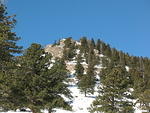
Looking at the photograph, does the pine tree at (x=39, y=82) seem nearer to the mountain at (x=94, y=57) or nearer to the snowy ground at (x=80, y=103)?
the snowy ground at (x=80, y=103)

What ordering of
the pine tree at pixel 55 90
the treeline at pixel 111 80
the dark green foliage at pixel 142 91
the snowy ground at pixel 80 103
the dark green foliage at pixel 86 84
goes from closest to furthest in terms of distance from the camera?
the pine tree at pixel 55 90
the treeline at pixel 111 80
the dark green foliage at pixel 142 91
the snowy ground at pixel 80 103
the dark green foliage at pixel 86 84

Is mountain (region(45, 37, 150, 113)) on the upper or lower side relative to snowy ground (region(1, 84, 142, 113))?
upper

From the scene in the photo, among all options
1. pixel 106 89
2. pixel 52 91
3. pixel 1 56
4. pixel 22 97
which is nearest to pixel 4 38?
pixel 1 56

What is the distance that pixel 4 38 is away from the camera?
74.8ft

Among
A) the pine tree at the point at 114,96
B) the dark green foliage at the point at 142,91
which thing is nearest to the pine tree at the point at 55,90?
the pine tree at the point at 114,96

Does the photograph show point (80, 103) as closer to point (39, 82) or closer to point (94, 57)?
point (39, 82)

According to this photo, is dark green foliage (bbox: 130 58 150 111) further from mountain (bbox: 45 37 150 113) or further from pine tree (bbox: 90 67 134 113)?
pine tree (bbox: 90 67 134 113)

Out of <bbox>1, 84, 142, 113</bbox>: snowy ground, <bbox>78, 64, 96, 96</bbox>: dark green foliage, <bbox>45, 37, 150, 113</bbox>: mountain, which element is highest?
<bbox>45, 37, 150, 113</bbox>: mountain

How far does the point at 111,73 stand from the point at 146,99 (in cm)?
897

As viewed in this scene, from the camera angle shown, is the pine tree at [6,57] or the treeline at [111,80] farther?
the treeline at [111,80]

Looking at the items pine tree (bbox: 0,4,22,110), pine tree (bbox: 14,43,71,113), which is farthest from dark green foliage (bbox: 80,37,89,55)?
pine tree (bbox: 0,4,22,110)

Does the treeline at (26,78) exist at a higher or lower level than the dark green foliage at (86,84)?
lower

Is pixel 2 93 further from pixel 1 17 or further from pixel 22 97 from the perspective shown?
pixel 1 17

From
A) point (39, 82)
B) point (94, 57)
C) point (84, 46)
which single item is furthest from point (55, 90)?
point (84, 46)
